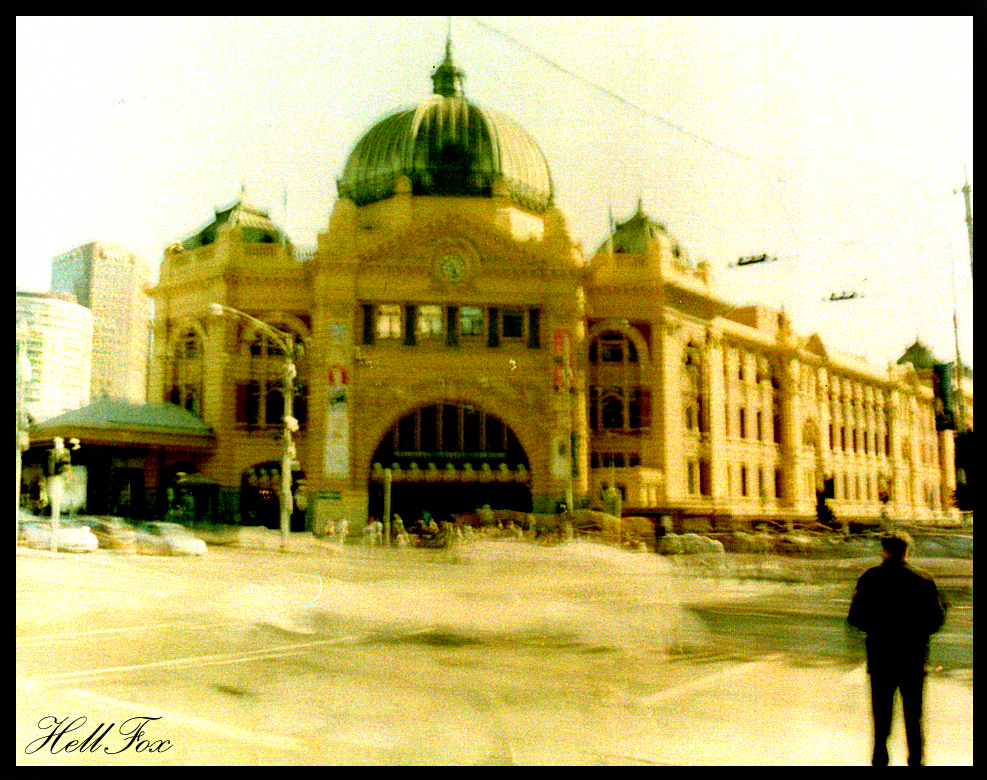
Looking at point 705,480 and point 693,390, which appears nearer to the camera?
point 705,480

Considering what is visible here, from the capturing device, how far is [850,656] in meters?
7.00

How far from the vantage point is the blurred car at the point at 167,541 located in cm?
779

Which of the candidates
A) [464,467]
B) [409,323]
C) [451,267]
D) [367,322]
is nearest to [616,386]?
[464,467]

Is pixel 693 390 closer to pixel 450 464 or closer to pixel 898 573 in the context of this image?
pixel 450 464

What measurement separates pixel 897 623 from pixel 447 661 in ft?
11.0

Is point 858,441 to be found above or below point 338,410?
below

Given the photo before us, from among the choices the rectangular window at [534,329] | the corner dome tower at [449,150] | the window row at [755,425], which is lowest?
the window row at [755,425]

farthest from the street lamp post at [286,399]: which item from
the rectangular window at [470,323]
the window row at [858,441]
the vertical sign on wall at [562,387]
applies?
the window row at [858,441]

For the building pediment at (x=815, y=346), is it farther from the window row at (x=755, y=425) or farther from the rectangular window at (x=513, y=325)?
the rectangular window at (x=513, y=325)

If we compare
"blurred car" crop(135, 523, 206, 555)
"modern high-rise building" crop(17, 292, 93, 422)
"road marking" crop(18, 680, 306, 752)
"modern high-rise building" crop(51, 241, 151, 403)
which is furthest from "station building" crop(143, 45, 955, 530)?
"road marking" crop(18, 680, 306, 752)

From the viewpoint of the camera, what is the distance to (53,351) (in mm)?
7605
